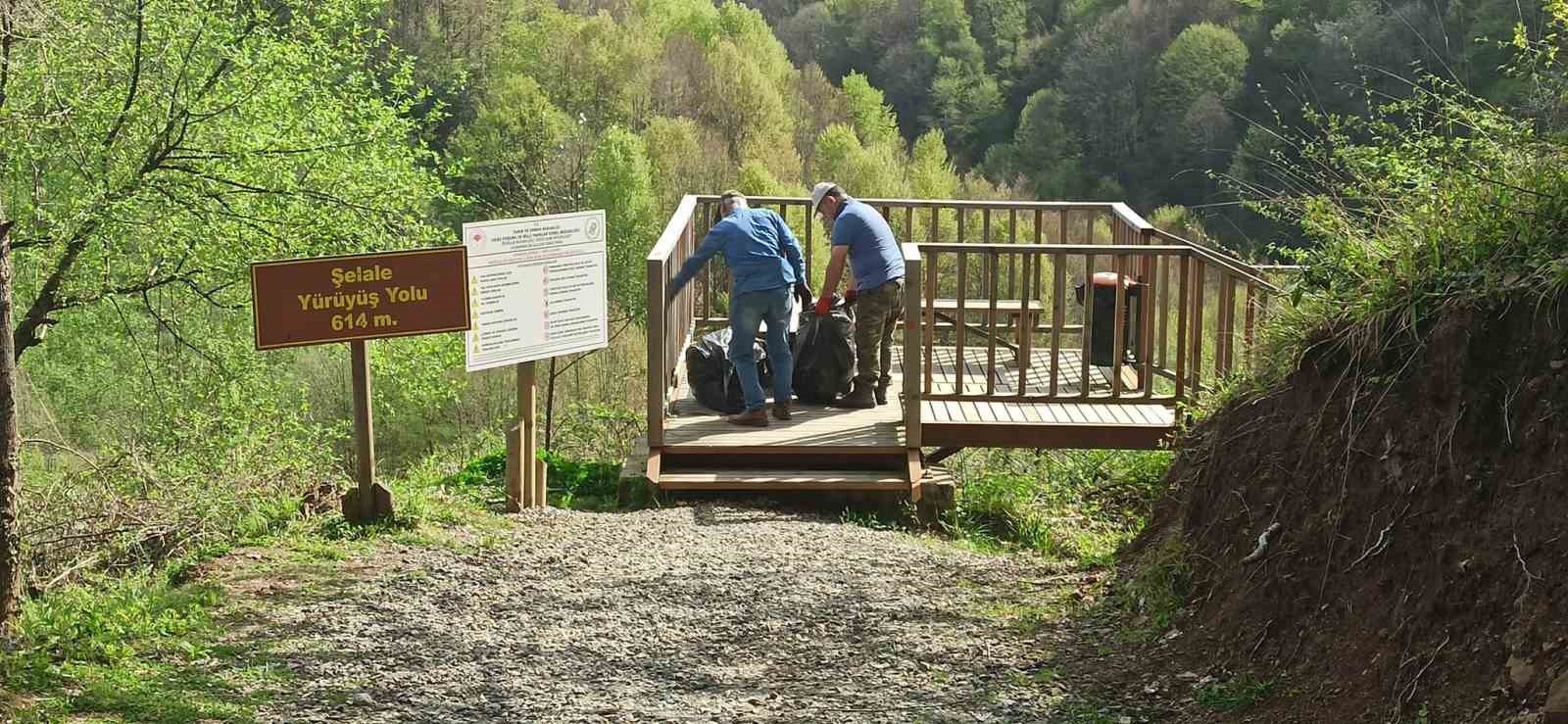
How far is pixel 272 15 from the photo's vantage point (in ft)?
55.8

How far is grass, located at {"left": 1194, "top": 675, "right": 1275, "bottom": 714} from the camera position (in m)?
Answer: 5.12

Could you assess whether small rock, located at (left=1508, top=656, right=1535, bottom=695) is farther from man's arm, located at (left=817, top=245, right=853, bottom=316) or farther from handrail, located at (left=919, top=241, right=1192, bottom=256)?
man's arm, located at (left=817, top=245, right=853, bottom=316)

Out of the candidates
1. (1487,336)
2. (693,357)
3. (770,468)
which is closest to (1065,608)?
(1487,336)

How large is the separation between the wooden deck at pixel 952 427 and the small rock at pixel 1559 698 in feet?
18.8

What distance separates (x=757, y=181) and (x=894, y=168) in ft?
43.8

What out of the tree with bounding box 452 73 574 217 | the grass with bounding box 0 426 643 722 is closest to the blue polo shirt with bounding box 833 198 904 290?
the grass with bounding box 0 426 643 722

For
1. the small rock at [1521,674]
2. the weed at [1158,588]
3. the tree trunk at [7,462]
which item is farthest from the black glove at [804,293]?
the small rock at [1521,674]

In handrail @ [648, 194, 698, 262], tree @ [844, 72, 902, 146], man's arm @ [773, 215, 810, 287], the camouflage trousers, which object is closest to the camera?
handrail @ [648, 194, 698, 262]

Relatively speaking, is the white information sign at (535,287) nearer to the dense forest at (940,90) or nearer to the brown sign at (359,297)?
the brown sign at (359,297)

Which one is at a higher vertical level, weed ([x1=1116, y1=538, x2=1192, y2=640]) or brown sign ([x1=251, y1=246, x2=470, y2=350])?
brown sign ([x1=251, y1=246, x2=470, y2=350])

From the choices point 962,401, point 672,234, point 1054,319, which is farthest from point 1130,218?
point 672,234

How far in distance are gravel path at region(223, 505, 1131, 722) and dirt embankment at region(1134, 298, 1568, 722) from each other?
35.0 inches

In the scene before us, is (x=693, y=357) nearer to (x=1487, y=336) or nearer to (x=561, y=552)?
(x=561, y=552)

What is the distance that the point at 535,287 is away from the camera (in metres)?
9.40
